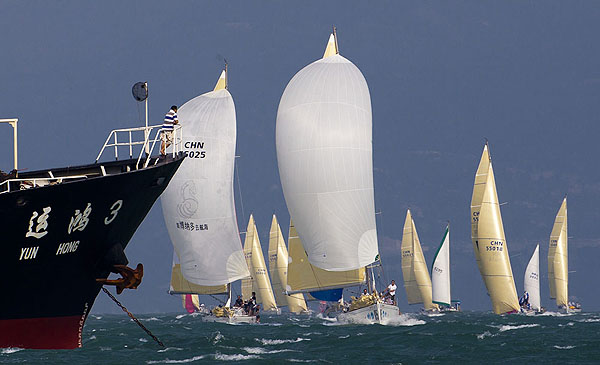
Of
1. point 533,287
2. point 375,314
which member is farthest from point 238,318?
point 533,287

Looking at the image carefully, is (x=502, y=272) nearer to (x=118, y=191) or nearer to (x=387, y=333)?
(x=387, y=333)

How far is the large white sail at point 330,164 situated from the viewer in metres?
56.6

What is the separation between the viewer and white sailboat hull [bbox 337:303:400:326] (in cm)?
6138

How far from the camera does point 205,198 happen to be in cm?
6612

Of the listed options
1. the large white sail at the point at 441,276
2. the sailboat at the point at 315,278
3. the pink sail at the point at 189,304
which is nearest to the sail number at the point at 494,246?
the sailboat at the point at 315,278

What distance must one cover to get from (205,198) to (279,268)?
1899 inches

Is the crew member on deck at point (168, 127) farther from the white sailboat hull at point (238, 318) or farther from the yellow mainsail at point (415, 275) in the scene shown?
the yellow mainsail at point (415, 275)

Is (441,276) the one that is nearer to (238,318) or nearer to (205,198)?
(238,318)

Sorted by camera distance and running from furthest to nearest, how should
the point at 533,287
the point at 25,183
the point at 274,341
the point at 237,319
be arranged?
the point at 533,287 → the point at 237,319 → the point at 274,341 → the point at 25,183

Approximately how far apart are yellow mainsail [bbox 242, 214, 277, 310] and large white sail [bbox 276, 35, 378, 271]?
48202 millimetres

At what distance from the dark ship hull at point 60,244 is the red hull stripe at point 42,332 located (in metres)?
0.03

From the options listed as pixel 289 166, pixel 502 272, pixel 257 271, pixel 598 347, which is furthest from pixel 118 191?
pixel 257 271

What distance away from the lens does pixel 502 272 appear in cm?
7469

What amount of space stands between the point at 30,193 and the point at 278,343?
21.5m
